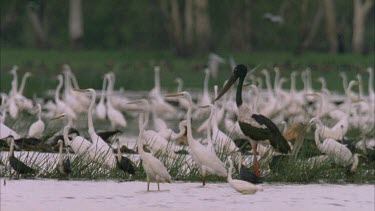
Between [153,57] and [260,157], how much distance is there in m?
35.4

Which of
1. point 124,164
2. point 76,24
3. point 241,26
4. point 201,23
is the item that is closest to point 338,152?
point 124,164

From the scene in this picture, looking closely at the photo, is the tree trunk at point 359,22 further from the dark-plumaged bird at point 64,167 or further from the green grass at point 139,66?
the dark-plumaged bird at point 64,167

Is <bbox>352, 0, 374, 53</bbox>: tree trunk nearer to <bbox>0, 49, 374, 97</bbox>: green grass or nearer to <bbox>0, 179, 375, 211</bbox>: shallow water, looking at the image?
<bbox>0, 49, 374, 97</bbox>: green grass

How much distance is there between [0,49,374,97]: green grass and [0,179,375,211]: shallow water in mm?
17574

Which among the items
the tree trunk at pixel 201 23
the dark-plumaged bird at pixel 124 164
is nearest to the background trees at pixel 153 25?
the tree trunk at pixel 201 23

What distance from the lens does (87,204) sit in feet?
40.1

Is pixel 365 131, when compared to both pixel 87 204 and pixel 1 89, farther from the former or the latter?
pixel 1 89

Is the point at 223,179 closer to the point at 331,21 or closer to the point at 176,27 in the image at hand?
the point at 176,27

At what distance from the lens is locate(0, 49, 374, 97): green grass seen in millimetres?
36531

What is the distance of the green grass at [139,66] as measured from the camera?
120ft

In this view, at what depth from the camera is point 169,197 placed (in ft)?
42.0

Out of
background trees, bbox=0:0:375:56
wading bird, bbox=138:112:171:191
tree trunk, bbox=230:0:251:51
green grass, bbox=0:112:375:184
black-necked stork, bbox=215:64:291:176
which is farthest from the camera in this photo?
background trees, bbox=0:0:375:56

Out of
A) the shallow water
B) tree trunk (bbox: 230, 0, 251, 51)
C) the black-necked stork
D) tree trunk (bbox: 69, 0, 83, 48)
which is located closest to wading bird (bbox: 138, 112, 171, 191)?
the shallow water

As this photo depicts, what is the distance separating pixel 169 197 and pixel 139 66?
29382mm
